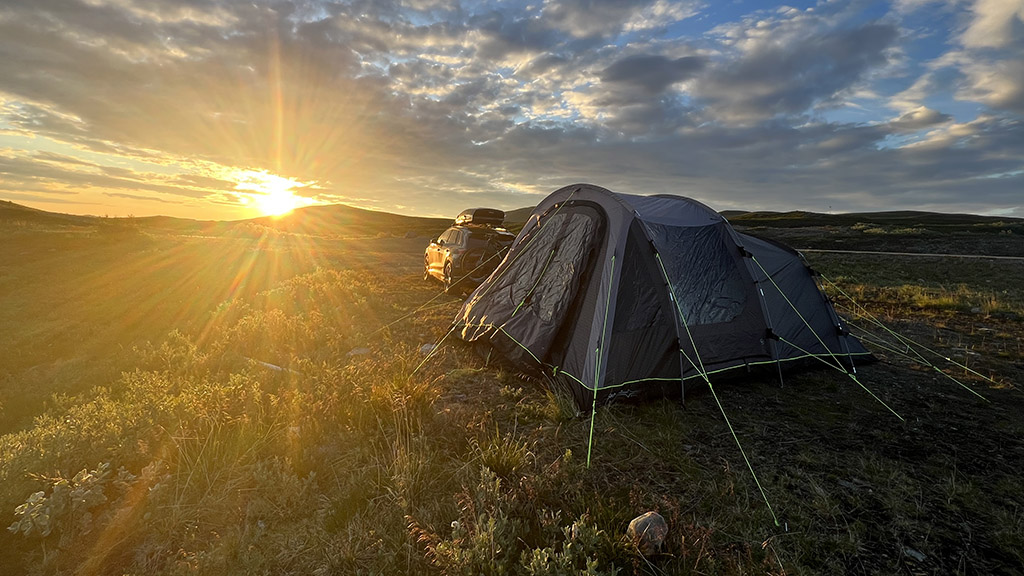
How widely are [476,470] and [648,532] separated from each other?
5.15ft

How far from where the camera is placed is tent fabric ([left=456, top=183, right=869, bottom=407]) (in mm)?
5516

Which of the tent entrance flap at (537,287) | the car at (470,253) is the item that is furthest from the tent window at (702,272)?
the car at (470,253)

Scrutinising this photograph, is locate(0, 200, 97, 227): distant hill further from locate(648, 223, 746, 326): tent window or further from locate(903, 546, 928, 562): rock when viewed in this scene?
locate(903, 546, 928, 562): rock

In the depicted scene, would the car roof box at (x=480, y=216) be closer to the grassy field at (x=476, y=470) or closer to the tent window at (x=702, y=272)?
the grassy field at (x=476, y=470)

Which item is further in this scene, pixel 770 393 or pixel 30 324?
pixel 30 324

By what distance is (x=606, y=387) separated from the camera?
17.0 ft

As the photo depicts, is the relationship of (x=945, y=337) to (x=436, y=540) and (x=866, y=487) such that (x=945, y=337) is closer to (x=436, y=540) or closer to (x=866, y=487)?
(x=866, y=487)

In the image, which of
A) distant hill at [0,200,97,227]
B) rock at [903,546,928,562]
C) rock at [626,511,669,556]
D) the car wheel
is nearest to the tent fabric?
rock at [626,511,669,556]

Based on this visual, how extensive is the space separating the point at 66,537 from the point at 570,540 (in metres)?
3.89

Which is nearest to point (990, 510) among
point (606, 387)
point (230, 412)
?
point (606, 387)

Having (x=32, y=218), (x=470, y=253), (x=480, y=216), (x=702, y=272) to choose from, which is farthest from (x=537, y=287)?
(x=32, y=218)

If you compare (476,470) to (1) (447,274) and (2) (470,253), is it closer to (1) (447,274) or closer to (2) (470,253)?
(2) (470,253)

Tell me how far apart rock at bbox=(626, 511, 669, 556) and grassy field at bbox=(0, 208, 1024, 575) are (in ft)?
0.25

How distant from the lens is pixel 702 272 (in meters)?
6.24
